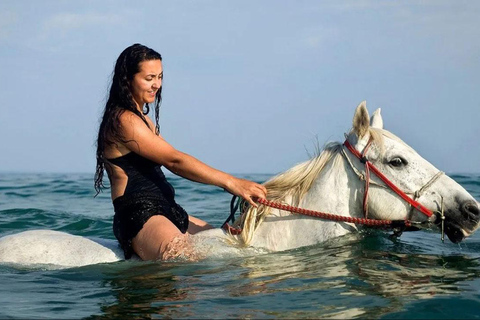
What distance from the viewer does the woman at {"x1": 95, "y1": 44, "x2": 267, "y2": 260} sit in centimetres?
507

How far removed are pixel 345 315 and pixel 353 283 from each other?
2.36 ft

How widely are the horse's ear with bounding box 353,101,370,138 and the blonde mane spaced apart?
3.7 inches

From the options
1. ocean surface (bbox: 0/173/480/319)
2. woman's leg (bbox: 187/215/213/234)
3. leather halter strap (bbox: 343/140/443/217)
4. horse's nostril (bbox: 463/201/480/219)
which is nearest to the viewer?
ocean surface (bbox: 0/173/480/319)

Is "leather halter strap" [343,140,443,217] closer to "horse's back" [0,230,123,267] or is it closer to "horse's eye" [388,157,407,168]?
"horse's eye" [388,157,407,168]

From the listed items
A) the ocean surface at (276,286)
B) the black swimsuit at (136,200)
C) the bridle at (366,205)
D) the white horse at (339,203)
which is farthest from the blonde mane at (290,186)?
the black swimsuit at (136,200)

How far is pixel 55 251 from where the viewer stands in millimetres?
5508

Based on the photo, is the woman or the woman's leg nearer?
the woman

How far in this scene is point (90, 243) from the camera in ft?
18.4

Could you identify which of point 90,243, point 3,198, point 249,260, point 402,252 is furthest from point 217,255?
point 3,198

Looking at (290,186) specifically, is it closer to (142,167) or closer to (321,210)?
(321,210)

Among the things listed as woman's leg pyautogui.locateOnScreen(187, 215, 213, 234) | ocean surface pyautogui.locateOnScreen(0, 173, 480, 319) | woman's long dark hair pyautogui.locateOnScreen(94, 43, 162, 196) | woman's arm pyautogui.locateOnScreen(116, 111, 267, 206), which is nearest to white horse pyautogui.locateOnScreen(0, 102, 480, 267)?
ocean surface pyautogui.locateOnScreen(0, 173, 480, 319)

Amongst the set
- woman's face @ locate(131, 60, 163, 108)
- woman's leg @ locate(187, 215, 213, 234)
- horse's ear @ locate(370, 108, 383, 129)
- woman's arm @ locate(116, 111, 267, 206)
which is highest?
woman's face @ locate(131, 60, 163, 108)

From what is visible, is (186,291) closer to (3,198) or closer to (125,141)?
(125,141)

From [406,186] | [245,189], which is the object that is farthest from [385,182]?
[245,189]
